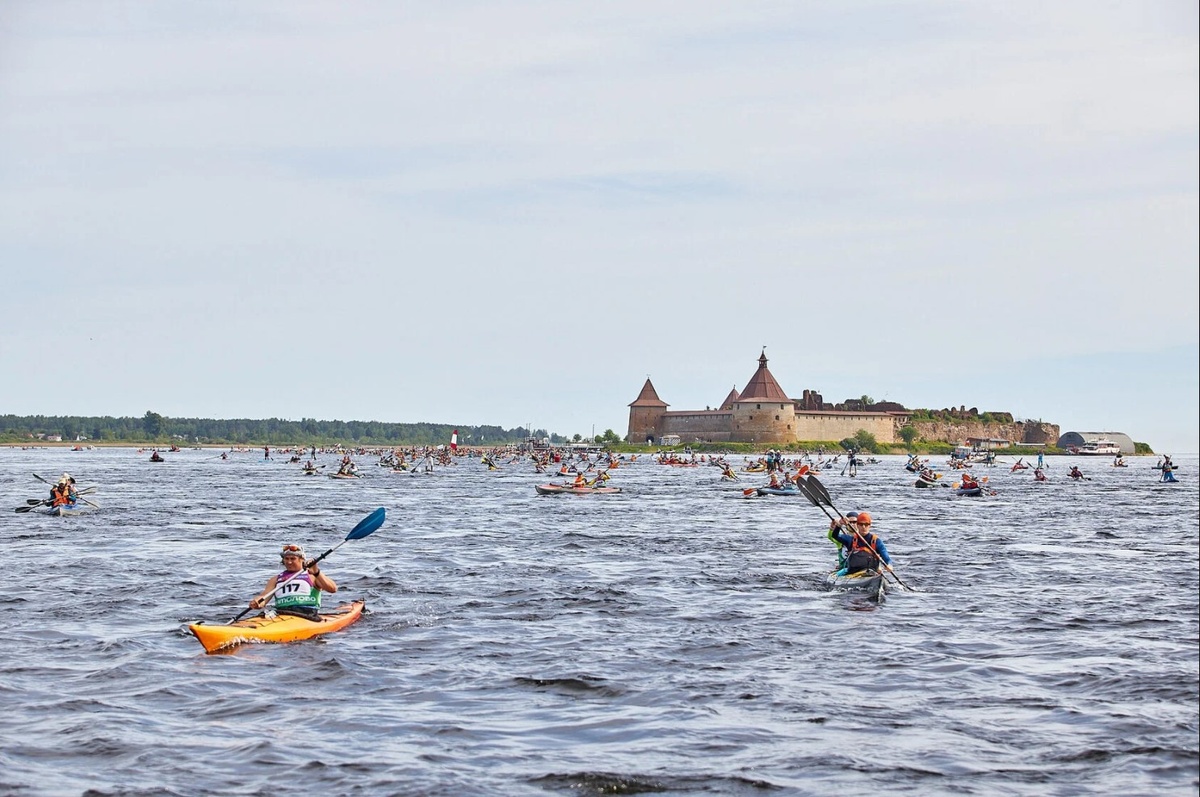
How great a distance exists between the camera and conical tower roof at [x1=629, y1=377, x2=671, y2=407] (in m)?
181

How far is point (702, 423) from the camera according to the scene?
175 m

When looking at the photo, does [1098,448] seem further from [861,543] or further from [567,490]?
[861,543]

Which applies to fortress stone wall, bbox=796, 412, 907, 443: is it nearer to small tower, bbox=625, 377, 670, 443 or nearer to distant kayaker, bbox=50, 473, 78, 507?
small tower, bbox=625, 377, 670, 443

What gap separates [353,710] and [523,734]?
6.74 ft

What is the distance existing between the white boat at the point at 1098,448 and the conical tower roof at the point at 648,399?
66.4 meters

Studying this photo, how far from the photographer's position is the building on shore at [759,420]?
16788cm

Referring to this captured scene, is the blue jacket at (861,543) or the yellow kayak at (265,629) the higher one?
the blue jacket at (861,543)

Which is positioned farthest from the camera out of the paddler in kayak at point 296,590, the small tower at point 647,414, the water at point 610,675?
the small tower at point 647,414

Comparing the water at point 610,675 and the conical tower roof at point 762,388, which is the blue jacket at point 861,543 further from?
the conical tower roof at point 762,388

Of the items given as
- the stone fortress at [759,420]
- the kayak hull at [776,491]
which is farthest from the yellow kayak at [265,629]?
the stone fortress at [759,420]

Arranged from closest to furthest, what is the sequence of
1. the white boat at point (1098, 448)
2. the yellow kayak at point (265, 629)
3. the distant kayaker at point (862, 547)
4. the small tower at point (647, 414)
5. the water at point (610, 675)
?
the water at point (610, 675), the yellow kayak at point (265, 629), the distant kayaker at point (862, 547), the small tower at point (647, 414), the white boat at point (1098, 448)

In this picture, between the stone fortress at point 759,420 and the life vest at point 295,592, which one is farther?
the stone fortress at point 759,420

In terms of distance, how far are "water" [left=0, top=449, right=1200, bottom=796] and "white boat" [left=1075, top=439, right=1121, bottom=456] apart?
175 metres

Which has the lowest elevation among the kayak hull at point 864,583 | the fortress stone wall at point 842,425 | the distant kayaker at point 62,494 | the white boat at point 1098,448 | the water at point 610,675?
the water at point 610,675
